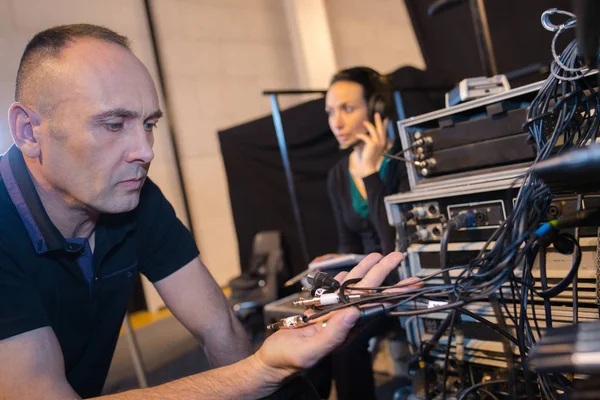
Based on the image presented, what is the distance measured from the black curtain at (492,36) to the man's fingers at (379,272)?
1729mm

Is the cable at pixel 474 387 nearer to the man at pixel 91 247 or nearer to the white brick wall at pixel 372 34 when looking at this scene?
the man at pixel 91 247

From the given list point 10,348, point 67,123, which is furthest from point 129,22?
point 10,348

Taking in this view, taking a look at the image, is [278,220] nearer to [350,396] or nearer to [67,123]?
[350,396]

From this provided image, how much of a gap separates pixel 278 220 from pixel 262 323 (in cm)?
70

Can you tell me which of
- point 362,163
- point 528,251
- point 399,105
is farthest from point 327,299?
point 399,105

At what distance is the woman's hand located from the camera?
1693 millimetres

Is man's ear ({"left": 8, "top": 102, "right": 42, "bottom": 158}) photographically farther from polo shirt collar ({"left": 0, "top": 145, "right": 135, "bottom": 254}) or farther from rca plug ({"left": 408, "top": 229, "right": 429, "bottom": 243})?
rca plug ({"left": 408, "top": 229, "right": 429, "bottom": 243})

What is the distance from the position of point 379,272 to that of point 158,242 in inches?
24.4

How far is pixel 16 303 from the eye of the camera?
751mm

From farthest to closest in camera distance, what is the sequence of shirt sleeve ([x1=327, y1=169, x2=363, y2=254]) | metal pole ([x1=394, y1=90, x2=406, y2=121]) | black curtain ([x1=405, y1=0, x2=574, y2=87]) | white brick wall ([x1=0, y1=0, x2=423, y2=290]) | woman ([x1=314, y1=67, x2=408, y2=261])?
1. white brick wall ([x1=0, y1=0, x2=423, y2=290])
2. black curtain ([x1=405, y1=0, x2=574, y2=87])
3. metal pole ([x1=394, y1=90, x2=406, y2=121])
4. shirt sleeve ([x1=327, y1=169, x2=363, y2=254])
5. woman ([x1=314, y1=67, x2=408, y2=261])

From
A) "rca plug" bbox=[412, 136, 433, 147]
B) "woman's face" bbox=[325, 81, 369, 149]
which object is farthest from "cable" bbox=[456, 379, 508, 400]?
"woman's face" bbox=[325, 81, 369, 149]

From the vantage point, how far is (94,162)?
875mm

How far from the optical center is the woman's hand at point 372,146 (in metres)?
1.69

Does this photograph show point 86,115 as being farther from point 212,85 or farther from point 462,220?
point 212,85
